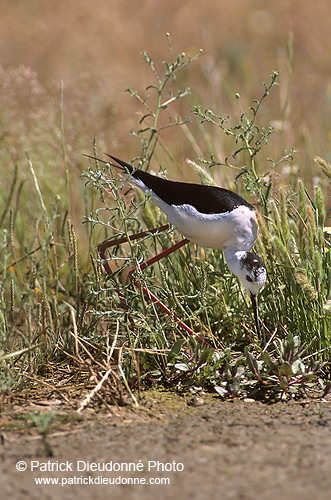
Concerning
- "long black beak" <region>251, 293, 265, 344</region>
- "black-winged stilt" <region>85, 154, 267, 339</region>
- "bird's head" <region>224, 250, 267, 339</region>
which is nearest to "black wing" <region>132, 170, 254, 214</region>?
"black-winged stilt" <region>85, 154, 267, 339</region>

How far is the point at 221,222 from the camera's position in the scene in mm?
2422

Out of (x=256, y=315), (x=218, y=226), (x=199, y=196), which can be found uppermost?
(x=199, y=196)

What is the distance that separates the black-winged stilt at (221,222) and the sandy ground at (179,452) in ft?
1.52

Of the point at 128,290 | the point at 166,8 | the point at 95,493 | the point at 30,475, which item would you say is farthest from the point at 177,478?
the point at 166,8

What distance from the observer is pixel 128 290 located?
95.0 inches

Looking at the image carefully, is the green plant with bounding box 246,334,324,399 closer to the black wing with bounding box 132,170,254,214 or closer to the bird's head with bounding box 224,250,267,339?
the bird's head with bounding box 224,250,267,339

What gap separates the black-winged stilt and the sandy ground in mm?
464

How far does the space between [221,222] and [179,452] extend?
3.15 ft

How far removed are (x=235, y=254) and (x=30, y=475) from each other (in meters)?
1.19

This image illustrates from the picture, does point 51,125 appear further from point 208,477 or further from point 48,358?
point 208,477

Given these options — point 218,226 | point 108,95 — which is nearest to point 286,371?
point 218,226

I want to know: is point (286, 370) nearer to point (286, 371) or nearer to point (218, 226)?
point (286, 371)

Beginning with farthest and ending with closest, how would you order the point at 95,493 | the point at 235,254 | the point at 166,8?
the point at 166,8, the point at 235,254, the point at 95,493

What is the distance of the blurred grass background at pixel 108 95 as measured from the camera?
326cm
